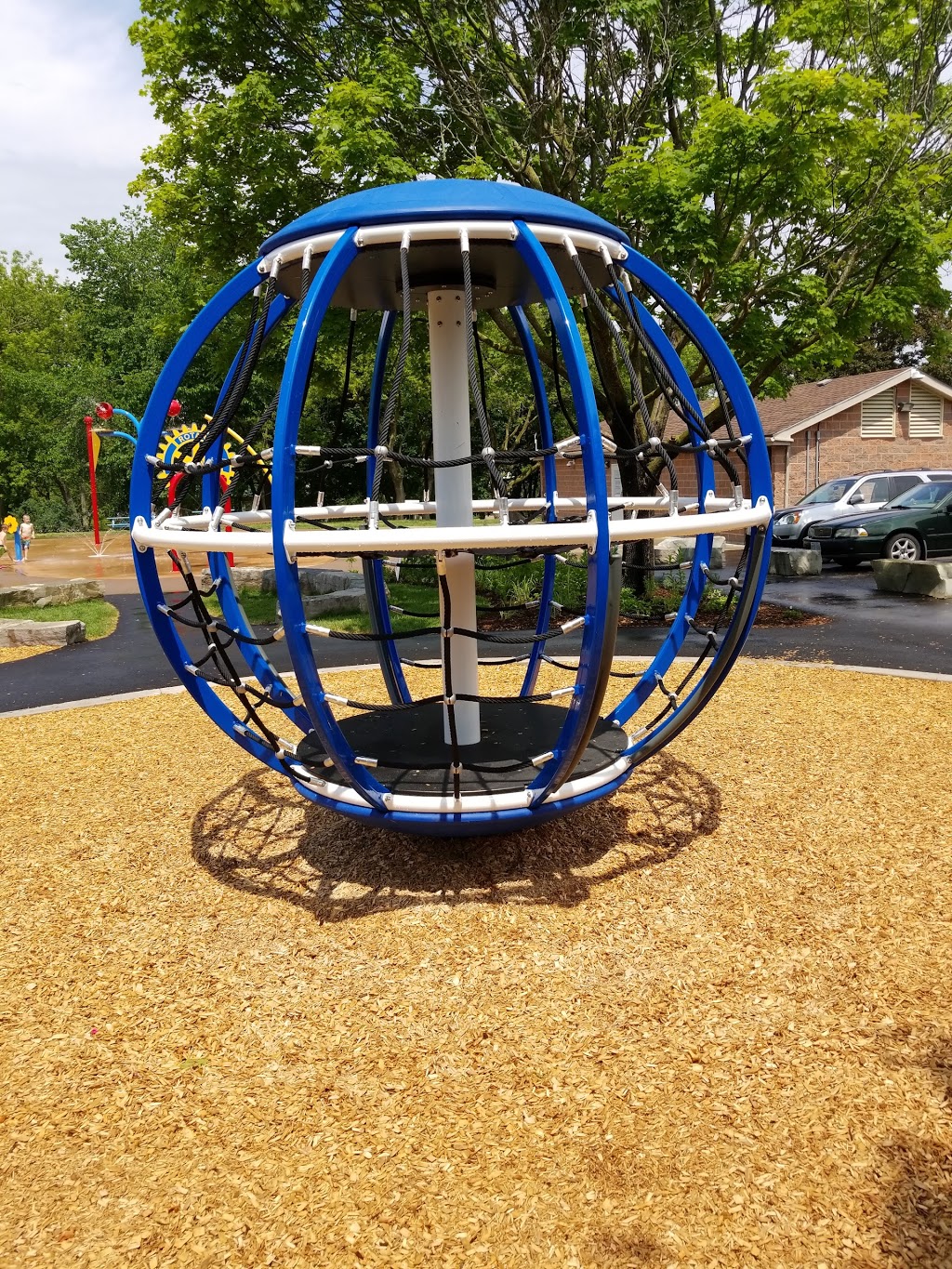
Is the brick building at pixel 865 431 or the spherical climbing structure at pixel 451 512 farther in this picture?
the brick building at pixel 865 431

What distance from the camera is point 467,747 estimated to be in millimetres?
4367

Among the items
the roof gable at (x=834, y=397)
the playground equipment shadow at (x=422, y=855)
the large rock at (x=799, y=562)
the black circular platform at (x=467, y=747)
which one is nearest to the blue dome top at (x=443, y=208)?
the black circular platform at (x=467, y=747)

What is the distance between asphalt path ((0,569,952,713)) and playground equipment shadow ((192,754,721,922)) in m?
3.89

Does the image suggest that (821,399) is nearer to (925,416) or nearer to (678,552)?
(925,416)

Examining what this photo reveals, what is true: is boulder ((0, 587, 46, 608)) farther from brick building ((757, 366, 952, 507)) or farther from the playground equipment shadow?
brick building ((757, 366, 952, 507))

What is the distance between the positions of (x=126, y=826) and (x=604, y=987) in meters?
2.82

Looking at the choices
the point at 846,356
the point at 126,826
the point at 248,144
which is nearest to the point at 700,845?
the point at 126,826

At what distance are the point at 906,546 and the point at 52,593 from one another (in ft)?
47.1

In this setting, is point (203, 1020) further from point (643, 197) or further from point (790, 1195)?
point (643, 197)

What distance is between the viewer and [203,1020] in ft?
10.3

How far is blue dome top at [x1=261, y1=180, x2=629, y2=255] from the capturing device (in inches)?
128

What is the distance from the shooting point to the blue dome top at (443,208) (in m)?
3.25

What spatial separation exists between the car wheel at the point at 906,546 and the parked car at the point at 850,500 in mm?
2226

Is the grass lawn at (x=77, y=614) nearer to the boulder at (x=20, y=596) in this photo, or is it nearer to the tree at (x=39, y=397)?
the boulder at (x=20, y=596)
